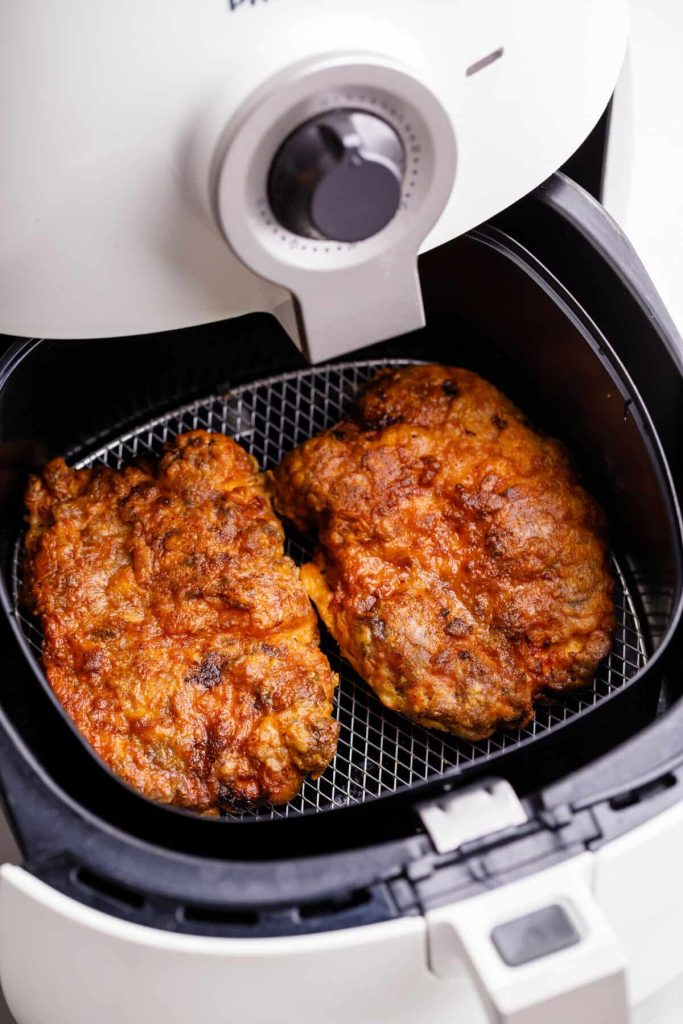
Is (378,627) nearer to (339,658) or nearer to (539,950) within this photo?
(339,658)

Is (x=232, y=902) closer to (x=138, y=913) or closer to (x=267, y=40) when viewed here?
(x=138, y=913)

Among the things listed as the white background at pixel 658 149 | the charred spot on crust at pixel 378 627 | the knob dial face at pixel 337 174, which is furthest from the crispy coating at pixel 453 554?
the knob dial face at pixel 337 174

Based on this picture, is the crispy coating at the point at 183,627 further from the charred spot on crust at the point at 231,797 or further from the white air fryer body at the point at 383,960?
the white air fryer body at the point at 383,960

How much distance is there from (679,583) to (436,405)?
373 mm

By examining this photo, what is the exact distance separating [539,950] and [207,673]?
A: 49 centimetres

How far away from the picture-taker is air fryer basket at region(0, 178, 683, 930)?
90cm

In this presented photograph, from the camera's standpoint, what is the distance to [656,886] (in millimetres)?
907

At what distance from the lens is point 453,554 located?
124 centimetres

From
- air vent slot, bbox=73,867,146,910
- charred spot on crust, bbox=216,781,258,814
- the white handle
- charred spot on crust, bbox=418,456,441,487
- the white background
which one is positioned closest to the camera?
the white handle

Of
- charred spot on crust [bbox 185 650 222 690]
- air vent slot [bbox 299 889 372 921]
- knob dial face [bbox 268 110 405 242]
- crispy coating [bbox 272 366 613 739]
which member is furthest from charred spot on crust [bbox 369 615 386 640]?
knob dial face [bbox 268 110 405 242]

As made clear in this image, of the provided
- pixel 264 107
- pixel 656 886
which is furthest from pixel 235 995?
pixel 264 107

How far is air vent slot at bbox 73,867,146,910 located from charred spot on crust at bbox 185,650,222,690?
292mm

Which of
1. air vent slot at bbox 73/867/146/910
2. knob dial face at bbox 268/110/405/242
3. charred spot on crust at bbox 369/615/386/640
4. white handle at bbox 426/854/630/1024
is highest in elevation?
knob dial face at bbox 268/110/405/242

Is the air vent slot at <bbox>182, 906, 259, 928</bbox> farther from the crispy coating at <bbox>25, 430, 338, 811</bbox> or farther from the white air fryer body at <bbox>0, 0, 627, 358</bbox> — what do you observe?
the white air fryer body at <bbox>0, 0, 627, 358</bbox>
